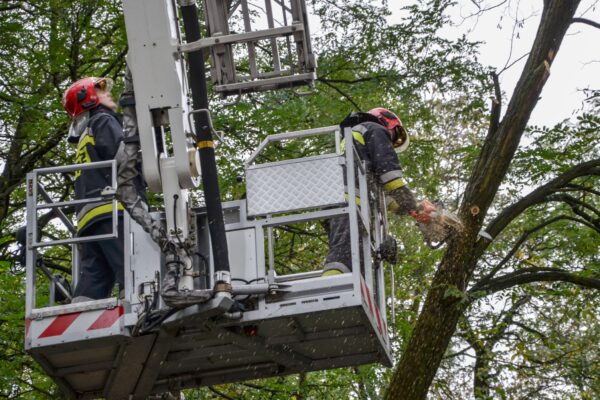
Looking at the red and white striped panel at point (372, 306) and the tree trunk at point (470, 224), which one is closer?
the red and white striped panel at point (372, 306)

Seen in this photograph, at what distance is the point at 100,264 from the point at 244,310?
1.27 meters

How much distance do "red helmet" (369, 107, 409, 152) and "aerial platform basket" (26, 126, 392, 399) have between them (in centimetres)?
88

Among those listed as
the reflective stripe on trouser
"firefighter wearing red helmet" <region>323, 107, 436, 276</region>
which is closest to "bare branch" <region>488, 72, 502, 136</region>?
"firefighter wearing red helmet" <region>323, 107, 436, 276</region>

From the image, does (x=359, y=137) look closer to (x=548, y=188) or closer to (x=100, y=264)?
(x=100, y=264)

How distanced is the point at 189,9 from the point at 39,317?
91.2 inches

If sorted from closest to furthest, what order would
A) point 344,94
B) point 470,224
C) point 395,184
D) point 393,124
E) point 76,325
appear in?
1. point 76,325
2. point 395,184
3. point 393,124
4. point 470,224
5. point 344,94

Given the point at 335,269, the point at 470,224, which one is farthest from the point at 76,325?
the point at 470,224

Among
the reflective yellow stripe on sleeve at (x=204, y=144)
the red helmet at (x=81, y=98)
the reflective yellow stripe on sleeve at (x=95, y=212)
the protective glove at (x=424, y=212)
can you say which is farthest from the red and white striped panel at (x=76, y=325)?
the protective glove at (x=424, y=212)

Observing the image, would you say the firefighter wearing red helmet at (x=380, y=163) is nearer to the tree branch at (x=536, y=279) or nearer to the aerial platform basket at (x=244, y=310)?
the aerial platform basket at (x=244, y=310)

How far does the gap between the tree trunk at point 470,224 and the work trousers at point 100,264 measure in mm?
4412

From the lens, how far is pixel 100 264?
26.0ft

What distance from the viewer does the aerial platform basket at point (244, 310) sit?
7246 millimetres

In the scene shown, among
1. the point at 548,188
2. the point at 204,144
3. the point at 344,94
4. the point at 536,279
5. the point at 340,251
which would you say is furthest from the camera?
the point at 344,94

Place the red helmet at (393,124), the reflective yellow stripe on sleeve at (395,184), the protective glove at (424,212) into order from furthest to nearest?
the red helmet at (393,124), the protective glove at (424,212), the reflective yellow stripe on sleeve at (395,184)
